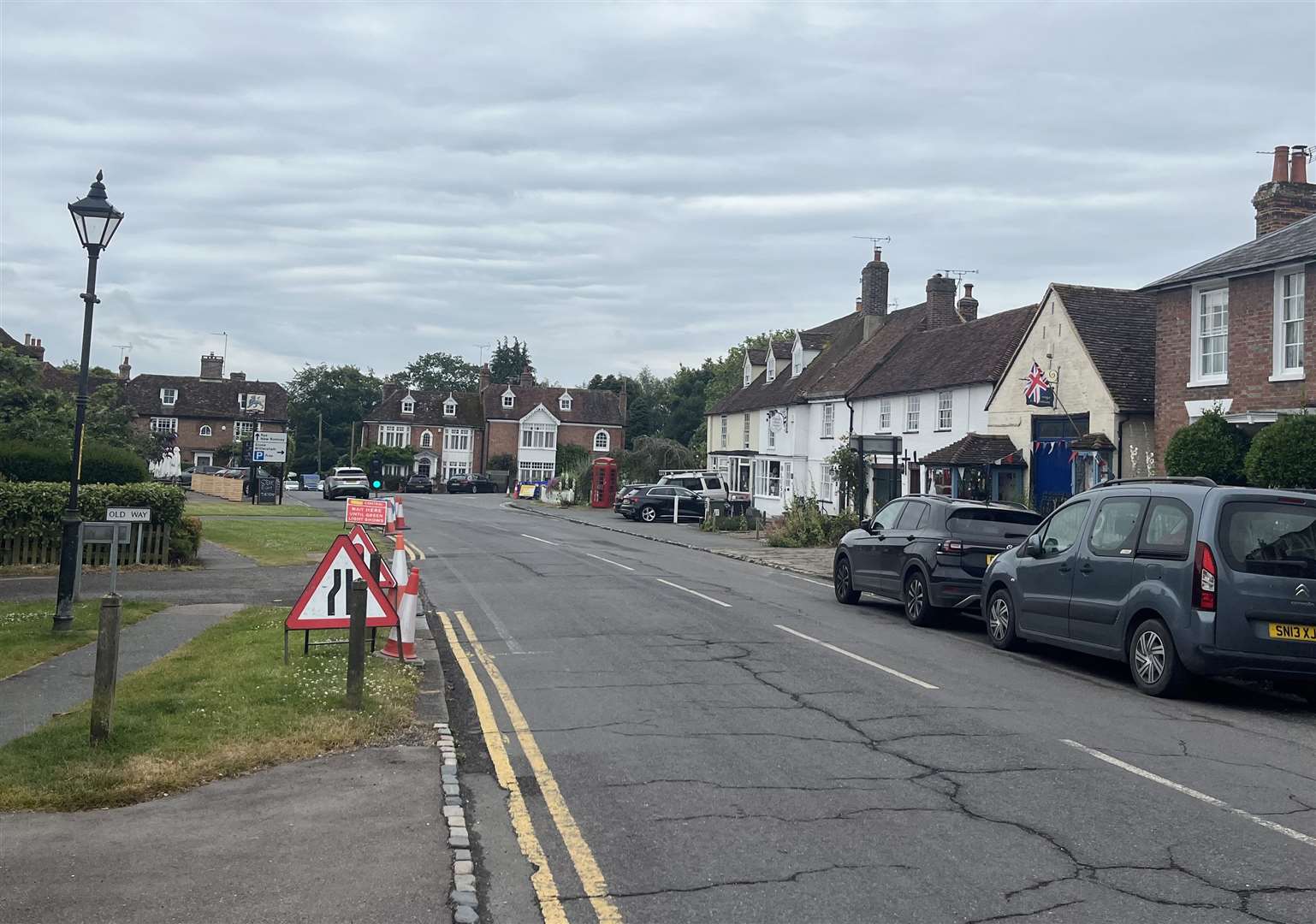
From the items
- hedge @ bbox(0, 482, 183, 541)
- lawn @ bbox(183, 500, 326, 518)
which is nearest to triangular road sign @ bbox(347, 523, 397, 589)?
hedge @ bbox(0, 482, 183, 541)

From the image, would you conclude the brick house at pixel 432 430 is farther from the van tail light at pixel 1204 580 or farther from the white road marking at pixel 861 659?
the van tail light at pixel 1204 580

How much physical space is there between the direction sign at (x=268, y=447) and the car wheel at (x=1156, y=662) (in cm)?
4532

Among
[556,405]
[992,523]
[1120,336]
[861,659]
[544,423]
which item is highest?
[556,405]

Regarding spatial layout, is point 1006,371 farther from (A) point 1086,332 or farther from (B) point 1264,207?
(B) point 1264,207

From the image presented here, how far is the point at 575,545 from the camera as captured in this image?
29.4 m

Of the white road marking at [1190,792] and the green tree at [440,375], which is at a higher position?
the green tree at [440,375]

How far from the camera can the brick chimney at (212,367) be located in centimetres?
10012

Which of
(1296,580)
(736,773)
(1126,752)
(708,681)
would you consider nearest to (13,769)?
(736,773)

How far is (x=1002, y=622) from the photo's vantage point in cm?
1300

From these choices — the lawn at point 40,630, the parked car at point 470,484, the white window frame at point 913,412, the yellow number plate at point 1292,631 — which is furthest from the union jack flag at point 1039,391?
the parked car at point 470,484

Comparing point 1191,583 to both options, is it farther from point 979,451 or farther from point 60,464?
point 60,464

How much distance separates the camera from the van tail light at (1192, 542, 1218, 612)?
31.6 feet

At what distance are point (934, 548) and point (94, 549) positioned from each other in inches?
575

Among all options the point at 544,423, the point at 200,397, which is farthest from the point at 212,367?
the point at 544,423
